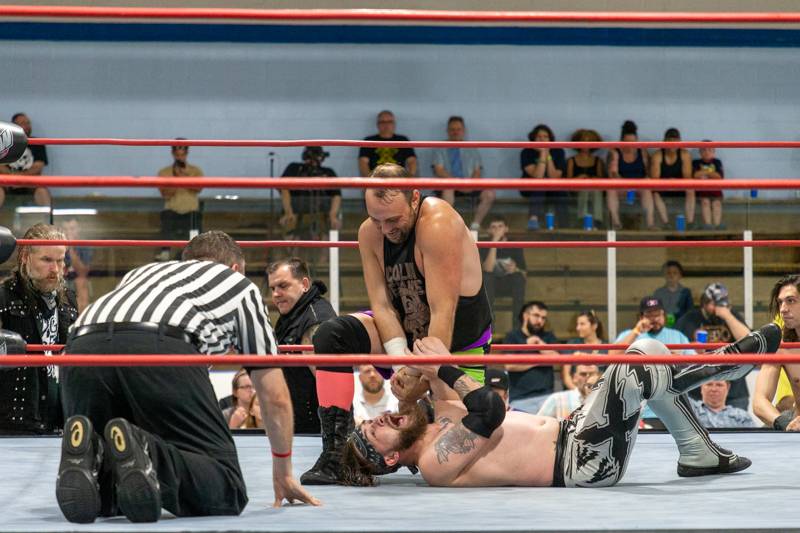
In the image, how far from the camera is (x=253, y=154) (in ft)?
27.9

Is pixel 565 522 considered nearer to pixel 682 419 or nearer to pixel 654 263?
pixel 682 419

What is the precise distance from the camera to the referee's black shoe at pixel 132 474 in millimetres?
2174

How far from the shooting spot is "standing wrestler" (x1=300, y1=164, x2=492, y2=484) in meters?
2.88

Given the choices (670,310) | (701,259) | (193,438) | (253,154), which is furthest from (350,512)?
(253,154)

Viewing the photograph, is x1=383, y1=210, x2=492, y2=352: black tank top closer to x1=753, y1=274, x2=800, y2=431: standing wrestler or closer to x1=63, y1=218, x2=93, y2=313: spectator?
x1=753, y1=274, x2=800, y2=431: standing wrestler

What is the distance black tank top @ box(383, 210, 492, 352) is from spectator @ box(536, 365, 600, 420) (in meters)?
2.14

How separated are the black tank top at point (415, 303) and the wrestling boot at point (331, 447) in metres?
0.32

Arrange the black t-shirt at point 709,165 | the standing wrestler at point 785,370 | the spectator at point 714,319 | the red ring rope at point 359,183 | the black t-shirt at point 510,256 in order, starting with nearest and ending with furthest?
the red ring rope at point 359,183, the standing wrestler at point 785,370, the spectator at point 714,319, the black t-shirt at point 510,256, the black t-shirt at point 709,165

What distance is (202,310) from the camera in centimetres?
243

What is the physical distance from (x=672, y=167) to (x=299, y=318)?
4.92 metres

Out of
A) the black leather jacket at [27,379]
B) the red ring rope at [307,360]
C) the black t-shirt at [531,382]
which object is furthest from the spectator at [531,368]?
the red ring rope at [307,360]

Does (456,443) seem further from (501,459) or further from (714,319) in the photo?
(714,319)

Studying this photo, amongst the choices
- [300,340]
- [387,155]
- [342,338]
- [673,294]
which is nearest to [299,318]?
[300,340]

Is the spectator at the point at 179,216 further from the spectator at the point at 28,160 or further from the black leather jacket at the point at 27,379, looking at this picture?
the black leather jacket at the point at 27,379
